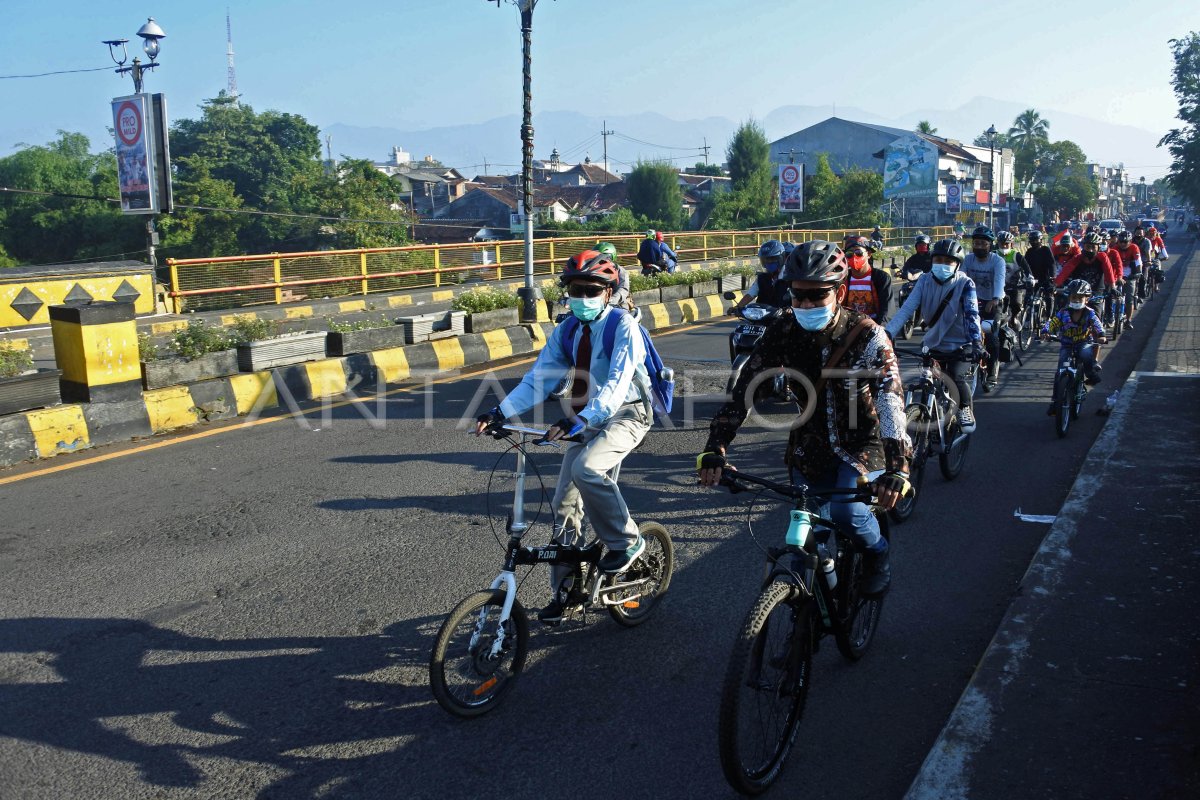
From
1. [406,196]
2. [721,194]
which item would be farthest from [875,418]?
[406,196]

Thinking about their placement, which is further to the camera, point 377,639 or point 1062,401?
point 1062,401

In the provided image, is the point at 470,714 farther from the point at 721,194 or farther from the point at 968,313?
the point at 721,194

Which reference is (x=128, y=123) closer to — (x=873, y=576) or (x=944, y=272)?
(x=944, y=272)

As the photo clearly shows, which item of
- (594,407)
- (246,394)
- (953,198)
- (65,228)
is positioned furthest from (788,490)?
(953,198)

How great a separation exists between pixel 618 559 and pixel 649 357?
99 cm

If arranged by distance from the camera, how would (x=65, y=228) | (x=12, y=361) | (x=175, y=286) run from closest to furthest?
(x=12, y=361) → (x=175, y=286) → (x=65, y=228)

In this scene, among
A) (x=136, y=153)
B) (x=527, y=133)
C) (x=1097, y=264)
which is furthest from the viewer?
(x=136, y=153)

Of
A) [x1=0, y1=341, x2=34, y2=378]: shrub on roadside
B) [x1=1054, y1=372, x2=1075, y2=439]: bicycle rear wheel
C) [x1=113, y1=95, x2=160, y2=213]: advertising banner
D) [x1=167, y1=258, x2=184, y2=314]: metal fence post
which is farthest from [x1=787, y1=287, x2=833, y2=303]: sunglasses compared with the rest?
[x1=113, y1=95, x2=160, y2=213]: advertising banner

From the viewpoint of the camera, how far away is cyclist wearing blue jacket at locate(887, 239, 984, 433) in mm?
8008

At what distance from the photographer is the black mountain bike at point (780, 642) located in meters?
3.33

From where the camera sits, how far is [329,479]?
786 cm

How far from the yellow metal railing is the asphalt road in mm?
12168

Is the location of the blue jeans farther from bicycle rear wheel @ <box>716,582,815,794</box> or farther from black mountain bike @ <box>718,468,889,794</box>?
bicycle rear wheel @ <box>716,582,815,794</box>

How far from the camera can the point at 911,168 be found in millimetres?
72188
